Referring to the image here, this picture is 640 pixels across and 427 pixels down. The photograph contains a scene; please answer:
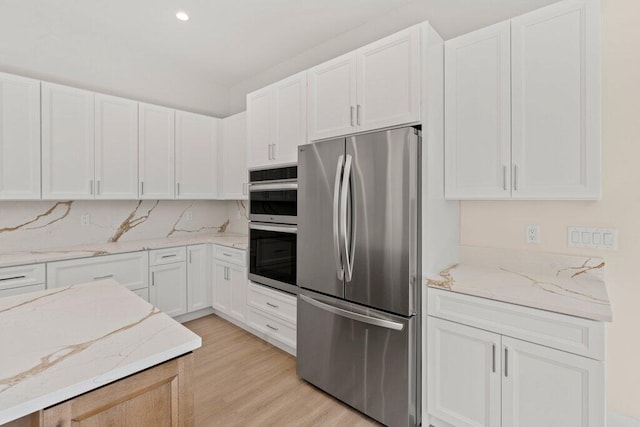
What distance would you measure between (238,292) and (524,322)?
8.31 feet

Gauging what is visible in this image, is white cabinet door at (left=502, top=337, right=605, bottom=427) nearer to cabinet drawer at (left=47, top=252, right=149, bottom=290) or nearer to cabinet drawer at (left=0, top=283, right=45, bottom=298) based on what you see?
cabinet drawer at (left=47, top=252, right=149, bottom=290)

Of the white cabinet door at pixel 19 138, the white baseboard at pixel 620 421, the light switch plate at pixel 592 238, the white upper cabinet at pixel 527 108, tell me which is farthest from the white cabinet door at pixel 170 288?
the white baseboard at pixel 620 421

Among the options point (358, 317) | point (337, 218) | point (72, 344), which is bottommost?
point (358, 317)

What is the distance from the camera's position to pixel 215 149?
3.86 m

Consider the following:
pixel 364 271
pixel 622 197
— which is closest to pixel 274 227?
pixel 364 271

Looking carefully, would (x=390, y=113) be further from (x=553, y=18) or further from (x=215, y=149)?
(x=215, y=149)

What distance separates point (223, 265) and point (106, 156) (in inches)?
61.8

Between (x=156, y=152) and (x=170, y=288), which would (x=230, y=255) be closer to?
(x=170, y=288)

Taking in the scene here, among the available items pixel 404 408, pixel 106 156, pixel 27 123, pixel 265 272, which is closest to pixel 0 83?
pixel 27 123

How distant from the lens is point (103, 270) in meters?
2.86

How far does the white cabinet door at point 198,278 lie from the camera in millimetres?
3449

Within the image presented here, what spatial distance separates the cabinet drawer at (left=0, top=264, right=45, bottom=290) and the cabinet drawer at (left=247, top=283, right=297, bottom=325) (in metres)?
1.68

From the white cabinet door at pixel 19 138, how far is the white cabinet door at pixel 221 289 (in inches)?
67.2

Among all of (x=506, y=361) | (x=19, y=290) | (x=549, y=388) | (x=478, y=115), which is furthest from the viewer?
(x=19, y=290)
